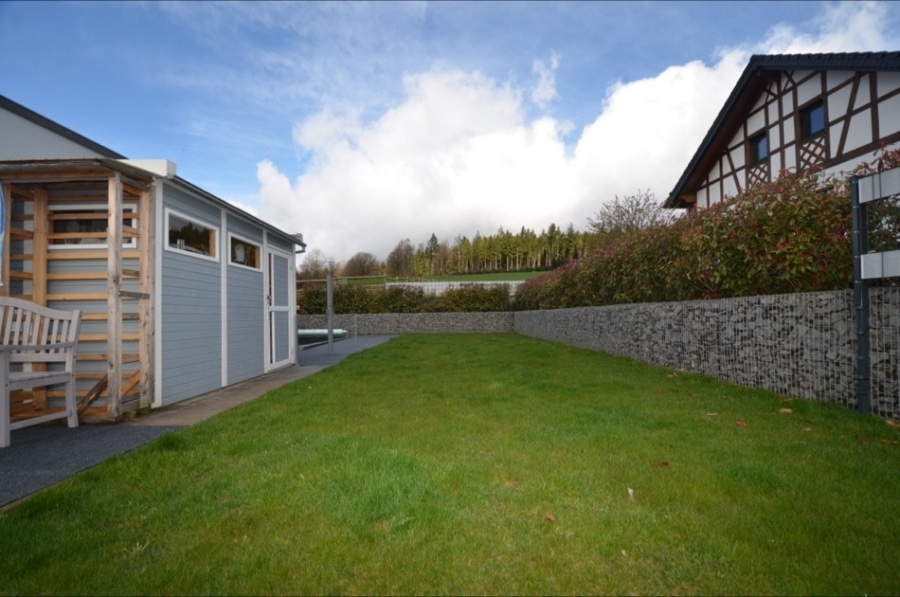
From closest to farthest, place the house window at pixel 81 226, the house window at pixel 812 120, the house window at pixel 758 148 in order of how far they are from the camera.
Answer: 1. the house window at pixel 81 226
2. the house window at pixel 812 120
3. the house window at pixel 758 148

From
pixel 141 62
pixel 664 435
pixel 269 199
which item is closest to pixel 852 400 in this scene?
pixel 664 435

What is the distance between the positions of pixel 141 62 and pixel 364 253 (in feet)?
95.2

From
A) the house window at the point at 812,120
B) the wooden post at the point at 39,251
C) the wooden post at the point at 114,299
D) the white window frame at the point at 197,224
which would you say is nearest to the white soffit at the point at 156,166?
the wooden post at the point at 114,299

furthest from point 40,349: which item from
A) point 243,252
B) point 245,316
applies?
point 243,252

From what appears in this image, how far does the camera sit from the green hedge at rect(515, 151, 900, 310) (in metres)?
5.01

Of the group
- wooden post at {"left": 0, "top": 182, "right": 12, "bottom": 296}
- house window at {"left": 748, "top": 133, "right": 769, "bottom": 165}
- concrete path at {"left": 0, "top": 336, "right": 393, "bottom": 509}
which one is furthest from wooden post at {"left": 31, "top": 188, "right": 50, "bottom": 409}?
house window at {"left": 748, "top": 133, "right": 769, "bottom": 165}

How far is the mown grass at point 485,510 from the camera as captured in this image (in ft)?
6.16

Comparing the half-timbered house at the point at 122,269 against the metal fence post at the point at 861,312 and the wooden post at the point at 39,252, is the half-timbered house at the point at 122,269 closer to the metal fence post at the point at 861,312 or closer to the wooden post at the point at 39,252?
the wooden post at the point at 39,252

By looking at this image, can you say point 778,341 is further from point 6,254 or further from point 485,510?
point 6,254

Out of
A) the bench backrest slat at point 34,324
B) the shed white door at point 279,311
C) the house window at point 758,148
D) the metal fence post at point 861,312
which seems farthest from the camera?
the house window at point 758,148

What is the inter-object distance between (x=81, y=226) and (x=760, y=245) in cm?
844

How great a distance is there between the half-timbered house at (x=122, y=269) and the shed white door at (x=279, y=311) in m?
2.13

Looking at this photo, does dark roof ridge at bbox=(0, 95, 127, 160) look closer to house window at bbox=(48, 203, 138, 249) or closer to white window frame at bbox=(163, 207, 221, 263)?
white window frame at bbox=(163, 207, 221, 263)

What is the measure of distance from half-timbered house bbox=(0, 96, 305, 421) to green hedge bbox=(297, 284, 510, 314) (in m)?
17.4
